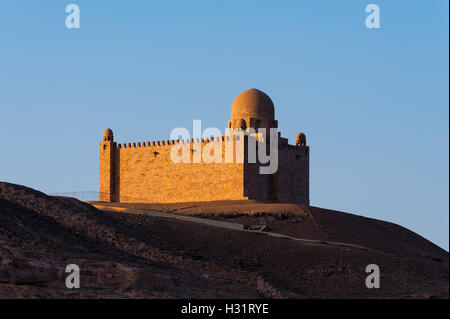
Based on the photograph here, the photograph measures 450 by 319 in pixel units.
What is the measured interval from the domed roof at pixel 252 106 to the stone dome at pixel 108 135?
7.71 meters

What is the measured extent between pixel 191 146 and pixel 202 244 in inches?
668

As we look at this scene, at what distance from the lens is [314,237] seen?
31.1 meters

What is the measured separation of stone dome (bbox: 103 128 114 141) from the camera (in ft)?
161

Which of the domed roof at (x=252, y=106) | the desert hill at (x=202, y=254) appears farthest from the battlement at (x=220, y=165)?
the desert hill at (x=202, y=254)

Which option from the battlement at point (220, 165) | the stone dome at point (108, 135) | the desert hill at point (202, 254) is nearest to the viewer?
the desert hill at point (202, 254)

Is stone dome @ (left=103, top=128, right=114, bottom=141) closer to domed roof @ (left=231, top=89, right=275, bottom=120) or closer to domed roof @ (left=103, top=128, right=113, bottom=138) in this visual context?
domed roof @ (left=103, top=128, right=113, bottom=138)

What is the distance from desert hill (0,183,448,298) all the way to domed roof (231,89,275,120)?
13205 mm

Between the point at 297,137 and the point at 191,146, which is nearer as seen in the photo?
the point at 191,146

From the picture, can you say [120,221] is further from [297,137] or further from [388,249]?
[297,137]

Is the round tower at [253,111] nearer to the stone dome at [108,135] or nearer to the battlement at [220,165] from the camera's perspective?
the battlement at [220,165]

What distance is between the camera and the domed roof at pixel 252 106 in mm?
47969
